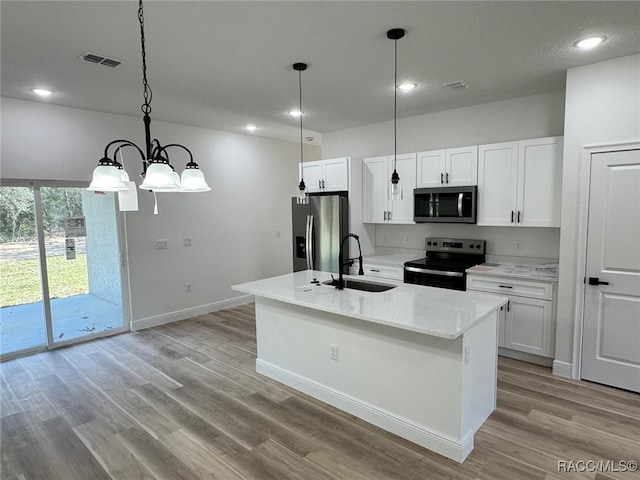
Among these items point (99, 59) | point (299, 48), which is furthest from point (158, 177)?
point (99, 59)

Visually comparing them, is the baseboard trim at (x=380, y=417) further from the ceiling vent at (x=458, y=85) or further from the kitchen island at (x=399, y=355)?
the ceiling vent at (x=458, y=85)

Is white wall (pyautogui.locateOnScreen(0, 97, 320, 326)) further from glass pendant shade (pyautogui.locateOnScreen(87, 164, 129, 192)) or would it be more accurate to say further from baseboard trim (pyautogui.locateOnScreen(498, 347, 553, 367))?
baseboard trim (pyautogui.locateOnScreen(498, 347, 553, 367))

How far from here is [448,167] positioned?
14.2ft

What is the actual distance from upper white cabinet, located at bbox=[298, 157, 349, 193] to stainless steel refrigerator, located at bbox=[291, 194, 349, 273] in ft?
0.48

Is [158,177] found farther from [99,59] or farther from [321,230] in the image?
[321,230]

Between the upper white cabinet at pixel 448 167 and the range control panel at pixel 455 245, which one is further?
the range control panel at pixel 455 245

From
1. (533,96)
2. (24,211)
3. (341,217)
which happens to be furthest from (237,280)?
(533,96)

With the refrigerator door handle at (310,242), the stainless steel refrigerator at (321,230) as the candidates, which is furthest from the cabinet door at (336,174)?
the refrigerator door handle at (310,242)

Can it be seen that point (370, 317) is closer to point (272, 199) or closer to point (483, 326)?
point (483, 326)

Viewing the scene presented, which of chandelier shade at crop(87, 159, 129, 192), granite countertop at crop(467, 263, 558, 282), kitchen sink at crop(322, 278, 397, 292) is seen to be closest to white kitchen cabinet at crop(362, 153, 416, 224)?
granite countertop at crop(467, 263, 558, 282)

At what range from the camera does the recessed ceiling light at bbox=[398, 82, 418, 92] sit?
3.61 m

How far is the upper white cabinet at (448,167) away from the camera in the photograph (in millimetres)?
4156

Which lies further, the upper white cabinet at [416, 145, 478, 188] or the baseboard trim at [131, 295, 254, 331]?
the baseboard trim at [131, 295, 254, 331]

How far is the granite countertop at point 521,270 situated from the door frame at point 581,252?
0.78 ft
